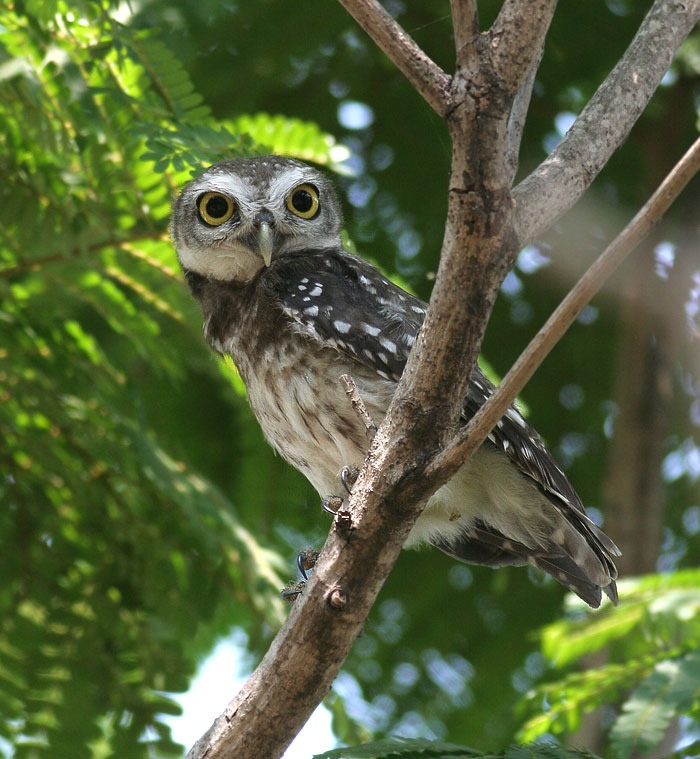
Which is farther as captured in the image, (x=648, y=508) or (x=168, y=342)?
(x=648, y=508)

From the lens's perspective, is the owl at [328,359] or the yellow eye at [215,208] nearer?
the owl at [328,359]

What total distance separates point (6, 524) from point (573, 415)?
3.11 m

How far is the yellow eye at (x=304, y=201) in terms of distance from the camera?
412cm

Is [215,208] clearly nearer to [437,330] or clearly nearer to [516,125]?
[516,125]

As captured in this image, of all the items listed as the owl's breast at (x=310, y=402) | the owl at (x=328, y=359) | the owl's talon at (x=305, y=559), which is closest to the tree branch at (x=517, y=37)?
the owl at (x=328, y=359)

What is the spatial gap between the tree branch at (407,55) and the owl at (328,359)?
4.05 feet

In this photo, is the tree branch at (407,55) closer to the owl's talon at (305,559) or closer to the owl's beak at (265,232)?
the owl's beak at (265,232)

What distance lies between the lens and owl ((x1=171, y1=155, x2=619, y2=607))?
3.38 m

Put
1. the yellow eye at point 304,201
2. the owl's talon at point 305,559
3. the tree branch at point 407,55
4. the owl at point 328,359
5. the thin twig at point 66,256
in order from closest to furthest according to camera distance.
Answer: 1. the tree branch at point 407,55
2. the owl's talon at point 305,559
3. the owl at point 328,359
4. the thin twig at point 66,256
5. the yellow eye at point 304,201

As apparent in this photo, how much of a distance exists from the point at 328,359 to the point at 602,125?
1233 millimetres

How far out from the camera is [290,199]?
409 cm

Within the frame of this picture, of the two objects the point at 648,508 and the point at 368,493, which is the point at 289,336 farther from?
the point at 648,508

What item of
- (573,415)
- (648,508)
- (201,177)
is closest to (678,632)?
(648,508)

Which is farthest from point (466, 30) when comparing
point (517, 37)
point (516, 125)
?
point (516, 125)
